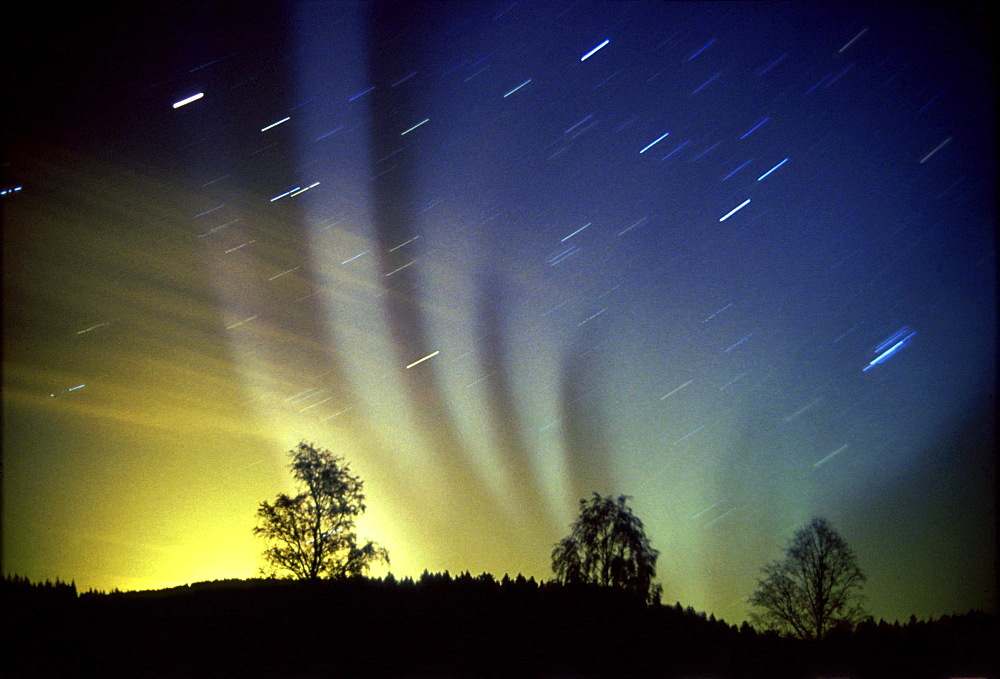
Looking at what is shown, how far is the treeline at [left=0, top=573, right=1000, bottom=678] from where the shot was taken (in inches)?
756

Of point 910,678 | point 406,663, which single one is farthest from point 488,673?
point 910,678

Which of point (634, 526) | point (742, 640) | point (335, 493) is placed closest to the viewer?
point (742, 640)

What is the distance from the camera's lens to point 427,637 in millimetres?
21234

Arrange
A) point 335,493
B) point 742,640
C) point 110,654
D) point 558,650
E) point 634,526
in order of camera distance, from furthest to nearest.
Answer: point 335,493
point 634,526
point 742,640
point 558,650
point 110,654

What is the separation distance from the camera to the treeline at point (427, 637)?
1920cm

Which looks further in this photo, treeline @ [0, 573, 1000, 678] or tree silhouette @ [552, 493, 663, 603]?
tree silhouette @ [552, 493, 663, 603]

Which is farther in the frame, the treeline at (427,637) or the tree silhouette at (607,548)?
the tree silhouette at (607,548)

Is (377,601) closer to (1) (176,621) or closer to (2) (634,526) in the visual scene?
(1) (176,621)

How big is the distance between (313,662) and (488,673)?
5126 millimetres

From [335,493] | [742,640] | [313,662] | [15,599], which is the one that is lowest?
[742,640]

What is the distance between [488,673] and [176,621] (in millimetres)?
10389

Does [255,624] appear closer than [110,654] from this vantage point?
No

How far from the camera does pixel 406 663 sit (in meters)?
19.7

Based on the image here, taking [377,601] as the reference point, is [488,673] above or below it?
below
